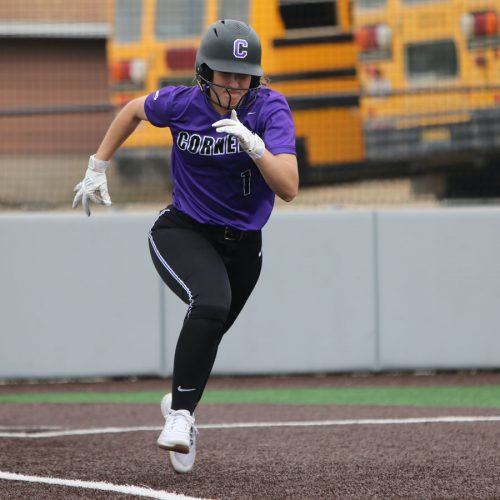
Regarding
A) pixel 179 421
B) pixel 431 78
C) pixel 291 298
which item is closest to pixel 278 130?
pixel 179 421

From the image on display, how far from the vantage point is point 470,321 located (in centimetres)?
1018

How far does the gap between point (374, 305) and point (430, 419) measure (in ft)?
8.76

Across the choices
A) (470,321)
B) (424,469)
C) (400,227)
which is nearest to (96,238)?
(400,227)

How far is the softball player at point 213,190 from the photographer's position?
5.26 meters

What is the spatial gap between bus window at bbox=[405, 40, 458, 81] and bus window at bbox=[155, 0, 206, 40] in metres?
2.73

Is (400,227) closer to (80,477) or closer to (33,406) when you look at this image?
(33,406)

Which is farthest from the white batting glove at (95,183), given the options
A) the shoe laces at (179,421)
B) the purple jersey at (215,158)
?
the shoe laces at (179,421)

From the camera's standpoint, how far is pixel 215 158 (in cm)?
545

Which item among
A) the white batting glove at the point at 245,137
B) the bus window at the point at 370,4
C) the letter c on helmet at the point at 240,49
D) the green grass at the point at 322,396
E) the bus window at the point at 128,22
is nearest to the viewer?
the white batting glove at the point at 245,137

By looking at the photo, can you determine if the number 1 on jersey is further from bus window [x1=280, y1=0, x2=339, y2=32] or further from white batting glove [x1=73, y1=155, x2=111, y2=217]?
bus window [x1=280, y1=0, x2=339, y2=32]

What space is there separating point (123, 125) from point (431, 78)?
905cm

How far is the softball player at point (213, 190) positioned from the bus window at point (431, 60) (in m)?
8.99

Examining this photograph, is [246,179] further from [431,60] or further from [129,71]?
[129,71]

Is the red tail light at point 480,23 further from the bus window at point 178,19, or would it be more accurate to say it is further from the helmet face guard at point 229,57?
the helmet face guard at point 229,57
